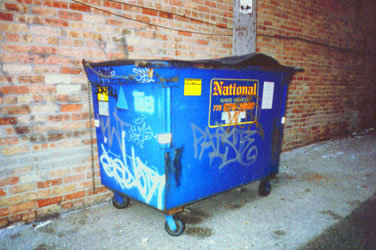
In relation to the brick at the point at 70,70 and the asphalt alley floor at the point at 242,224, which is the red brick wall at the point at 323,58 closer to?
the asphalt alley floor at the point at 242,224

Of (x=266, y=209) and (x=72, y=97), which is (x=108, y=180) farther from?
(x=266, y=209)

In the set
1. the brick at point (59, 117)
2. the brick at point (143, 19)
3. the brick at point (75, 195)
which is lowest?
the brick at point (75, 195)

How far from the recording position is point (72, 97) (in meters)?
2.70

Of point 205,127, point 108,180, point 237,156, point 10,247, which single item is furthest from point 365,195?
point 10,247

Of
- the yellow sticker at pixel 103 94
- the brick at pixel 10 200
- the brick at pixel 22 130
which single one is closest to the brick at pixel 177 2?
the yellow sticker at pixel 103 94

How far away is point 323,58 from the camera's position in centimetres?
577

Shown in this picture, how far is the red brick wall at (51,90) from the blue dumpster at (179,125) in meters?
0.25

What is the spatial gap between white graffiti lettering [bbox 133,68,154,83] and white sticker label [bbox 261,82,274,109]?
135 cm

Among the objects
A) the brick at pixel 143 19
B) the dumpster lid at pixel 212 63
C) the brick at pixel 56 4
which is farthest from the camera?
the brick at pixel 143 19

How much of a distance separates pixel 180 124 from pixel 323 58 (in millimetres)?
4914

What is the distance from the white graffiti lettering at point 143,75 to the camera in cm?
204

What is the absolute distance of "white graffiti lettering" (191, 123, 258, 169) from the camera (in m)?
2.39

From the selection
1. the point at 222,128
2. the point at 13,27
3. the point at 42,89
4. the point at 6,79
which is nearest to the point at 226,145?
the point at 222,128

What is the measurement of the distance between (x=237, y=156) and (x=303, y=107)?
3342 millimetres
